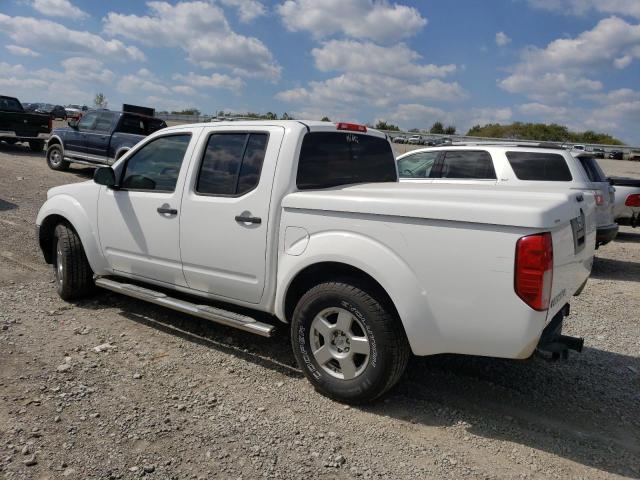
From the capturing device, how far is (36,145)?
19141 mm

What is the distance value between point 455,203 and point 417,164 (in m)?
5.79

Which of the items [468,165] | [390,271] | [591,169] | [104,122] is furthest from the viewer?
[104,122]

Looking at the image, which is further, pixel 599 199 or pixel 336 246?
pixel 599 199

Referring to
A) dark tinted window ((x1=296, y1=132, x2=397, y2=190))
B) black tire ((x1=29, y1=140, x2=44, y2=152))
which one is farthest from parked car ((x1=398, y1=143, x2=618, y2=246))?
black tire ((x1=29, y1=140, x2=44, y2=152))

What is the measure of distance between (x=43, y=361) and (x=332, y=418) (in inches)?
90.3

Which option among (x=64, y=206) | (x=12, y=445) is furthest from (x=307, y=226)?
(x=64, y=206)

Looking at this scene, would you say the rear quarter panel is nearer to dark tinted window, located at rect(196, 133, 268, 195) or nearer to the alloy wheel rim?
the alloy wheel rim

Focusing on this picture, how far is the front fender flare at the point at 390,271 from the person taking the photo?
309 centimetres

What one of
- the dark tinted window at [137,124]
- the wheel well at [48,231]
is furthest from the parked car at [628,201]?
the dark tinted window at [137,124]

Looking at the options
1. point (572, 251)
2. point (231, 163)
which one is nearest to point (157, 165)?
point (231, 163)

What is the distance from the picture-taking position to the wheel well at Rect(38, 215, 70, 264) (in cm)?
540

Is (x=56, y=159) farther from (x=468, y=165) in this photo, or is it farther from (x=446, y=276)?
(x=446, y=276)

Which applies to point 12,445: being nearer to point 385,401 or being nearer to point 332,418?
point 332,418

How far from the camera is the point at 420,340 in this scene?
10.3ft
